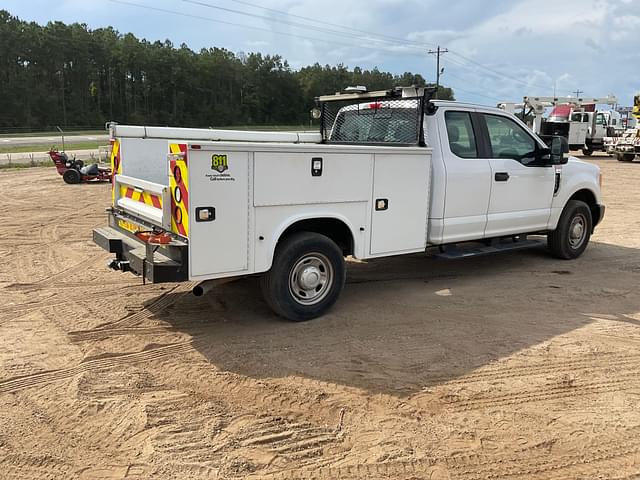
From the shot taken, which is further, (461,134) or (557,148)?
(557,148)

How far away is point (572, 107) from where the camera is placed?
1215 inches

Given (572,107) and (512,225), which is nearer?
(512,225)

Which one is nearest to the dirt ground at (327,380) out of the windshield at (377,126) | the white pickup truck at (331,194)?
the white pickup truck at (331,194)

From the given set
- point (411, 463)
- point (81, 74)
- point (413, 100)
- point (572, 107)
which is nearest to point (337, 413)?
point (411, 463)

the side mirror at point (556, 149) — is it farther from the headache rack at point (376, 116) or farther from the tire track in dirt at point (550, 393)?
the tire track in dirt at point (550, 393)

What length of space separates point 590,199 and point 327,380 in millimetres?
6001

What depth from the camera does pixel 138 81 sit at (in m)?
88.5

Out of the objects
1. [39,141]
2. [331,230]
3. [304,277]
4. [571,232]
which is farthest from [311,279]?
[39,141]

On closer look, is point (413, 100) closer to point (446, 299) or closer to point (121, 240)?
point (446, 299)

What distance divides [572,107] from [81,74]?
71.4 metres

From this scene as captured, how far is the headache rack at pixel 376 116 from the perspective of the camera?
6191mm

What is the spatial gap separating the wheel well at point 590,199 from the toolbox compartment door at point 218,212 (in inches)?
217

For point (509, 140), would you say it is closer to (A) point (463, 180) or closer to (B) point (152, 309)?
(A) point (463, 180)

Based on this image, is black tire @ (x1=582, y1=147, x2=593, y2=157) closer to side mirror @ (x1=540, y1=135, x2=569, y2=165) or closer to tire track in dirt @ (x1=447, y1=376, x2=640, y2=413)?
side mirror @ (x1=540, y1=135, x2=569, y2=165)
